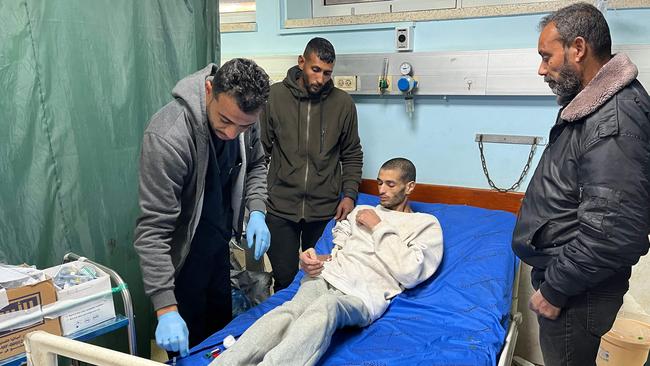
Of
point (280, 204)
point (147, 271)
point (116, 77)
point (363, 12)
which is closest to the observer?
point (147, 271)

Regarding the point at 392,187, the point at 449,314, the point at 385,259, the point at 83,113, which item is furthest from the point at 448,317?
the point at 83,113

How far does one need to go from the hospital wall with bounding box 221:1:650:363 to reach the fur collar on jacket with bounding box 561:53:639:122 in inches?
39.8

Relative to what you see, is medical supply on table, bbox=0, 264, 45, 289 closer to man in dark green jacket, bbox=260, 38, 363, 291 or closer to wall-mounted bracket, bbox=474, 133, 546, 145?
man in dark green jacket, bbox=260, 38, 363, 291

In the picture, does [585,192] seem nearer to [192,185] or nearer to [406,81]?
[192,185]

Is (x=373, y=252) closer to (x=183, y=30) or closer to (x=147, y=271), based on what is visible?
(x=147, y=271)

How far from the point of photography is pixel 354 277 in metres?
1.84

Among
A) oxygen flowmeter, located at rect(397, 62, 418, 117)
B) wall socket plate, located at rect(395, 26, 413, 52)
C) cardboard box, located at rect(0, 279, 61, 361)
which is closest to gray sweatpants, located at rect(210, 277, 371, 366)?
cardboard box, located at rect(0, 279, 61, 361)

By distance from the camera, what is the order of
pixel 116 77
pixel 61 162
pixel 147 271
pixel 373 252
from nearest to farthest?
pixel 147 271
pixel 61 162
pixel 116 77
pixel 373 252

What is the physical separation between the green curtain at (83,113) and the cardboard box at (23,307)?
1.31ft

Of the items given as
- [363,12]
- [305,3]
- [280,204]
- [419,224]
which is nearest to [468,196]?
[419,224]

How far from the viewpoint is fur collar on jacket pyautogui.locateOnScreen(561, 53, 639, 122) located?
1.19 metres

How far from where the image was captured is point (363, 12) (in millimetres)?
2604

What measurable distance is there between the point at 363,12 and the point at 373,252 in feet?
4.80

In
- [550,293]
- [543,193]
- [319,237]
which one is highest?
[543,193]
